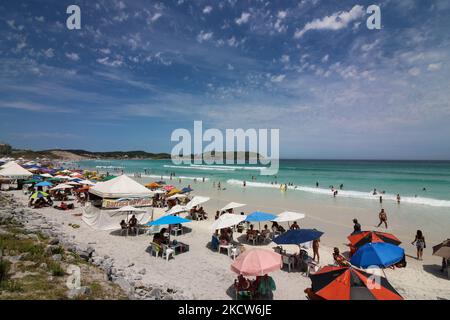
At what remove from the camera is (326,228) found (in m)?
15.8

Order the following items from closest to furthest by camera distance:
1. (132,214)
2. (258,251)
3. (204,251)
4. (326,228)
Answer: (258,251)
(204,251)
(132,214)
(326,228)

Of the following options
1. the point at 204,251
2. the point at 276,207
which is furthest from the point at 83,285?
the point at 276,207

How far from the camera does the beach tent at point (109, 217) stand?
13773 mm

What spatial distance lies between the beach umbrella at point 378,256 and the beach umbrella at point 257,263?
256cm

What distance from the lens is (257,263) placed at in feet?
22.1

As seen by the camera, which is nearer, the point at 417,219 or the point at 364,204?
the point at 417,219

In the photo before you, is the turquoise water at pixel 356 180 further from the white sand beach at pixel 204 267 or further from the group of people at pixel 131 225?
the group of people at pixel 131 225

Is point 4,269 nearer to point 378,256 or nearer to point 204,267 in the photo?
point 204,267

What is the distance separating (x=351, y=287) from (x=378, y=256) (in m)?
2.60

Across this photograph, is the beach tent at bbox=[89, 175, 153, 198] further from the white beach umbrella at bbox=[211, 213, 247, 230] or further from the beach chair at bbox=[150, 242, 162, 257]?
the white beach umbrella at bbox=[211, 213, 247, 230]

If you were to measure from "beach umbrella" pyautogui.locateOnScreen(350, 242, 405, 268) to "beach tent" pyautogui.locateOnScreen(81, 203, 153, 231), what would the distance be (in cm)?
1044

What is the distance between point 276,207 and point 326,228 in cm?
749
